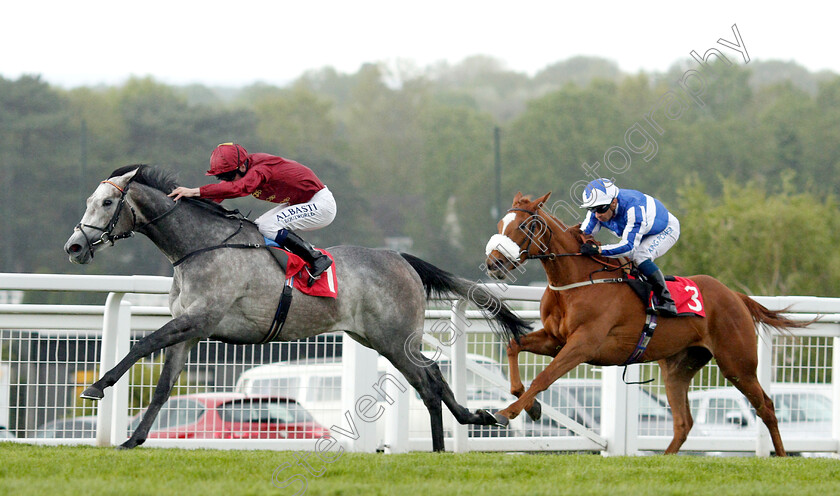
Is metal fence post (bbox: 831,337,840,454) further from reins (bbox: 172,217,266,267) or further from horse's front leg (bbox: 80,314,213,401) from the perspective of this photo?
horse's front leg (bbox: 80,314,213,401)

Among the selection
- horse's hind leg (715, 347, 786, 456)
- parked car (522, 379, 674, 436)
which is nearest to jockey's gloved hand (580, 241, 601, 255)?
horse's hind leg (715, 347, 786, 456)

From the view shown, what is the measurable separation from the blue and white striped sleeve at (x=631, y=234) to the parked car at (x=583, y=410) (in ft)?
4.36

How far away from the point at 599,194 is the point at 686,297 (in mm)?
945

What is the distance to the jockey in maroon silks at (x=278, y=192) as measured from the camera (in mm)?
5781

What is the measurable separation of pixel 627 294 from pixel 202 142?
144 ft

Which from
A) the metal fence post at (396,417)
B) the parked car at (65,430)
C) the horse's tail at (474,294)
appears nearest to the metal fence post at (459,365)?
the horse's tail at (474,294)

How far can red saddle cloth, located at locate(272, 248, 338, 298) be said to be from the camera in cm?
586

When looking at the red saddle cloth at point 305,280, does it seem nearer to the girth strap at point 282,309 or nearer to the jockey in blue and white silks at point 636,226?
the girth strap at point 282,309

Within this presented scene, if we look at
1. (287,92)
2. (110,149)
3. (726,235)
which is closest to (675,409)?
(726,235)

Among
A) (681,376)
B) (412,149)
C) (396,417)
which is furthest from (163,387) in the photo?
(412,149)

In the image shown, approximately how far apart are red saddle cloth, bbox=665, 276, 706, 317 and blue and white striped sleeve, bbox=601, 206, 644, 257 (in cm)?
44

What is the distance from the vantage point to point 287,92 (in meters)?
72.1

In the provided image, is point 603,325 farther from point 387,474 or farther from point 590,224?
point 387,474

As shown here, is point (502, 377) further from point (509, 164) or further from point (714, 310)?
point (509, 164)
